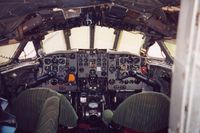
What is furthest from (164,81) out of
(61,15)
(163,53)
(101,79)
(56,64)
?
(61,15)

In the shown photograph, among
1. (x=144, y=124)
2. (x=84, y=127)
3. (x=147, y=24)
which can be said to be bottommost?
(x=84, y=127)

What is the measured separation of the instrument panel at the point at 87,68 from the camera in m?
6.17

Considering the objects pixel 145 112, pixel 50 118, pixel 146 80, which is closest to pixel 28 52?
pixel 146 80

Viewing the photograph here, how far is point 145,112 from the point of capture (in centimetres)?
361

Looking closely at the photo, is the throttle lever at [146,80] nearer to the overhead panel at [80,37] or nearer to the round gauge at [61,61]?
the round gauge at [61,61]

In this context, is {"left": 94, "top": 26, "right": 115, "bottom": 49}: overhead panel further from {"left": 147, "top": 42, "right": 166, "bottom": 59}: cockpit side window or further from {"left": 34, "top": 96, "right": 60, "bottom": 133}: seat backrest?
{"left": 34, "top": 96, "right": 60, "bottom": 133}: seat backrest

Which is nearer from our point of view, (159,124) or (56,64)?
(159,124)

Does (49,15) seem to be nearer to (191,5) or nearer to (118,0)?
(118,0)

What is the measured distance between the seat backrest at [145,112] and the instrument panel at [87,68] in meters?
2.43

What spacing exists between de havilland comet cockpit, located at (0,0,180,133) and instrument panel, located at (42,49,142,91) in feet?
0.06

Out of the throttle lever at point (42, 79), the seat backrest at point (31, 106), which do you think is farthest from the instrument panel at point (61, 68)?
the seat backrest at point (31, 106)

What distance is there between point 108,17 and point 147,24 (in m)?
0.58

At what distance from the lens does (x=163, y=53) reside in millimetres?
6410

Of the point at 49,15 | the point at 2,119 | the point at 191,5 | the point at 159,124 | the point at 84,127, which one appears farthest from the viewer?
the point at 84,127
